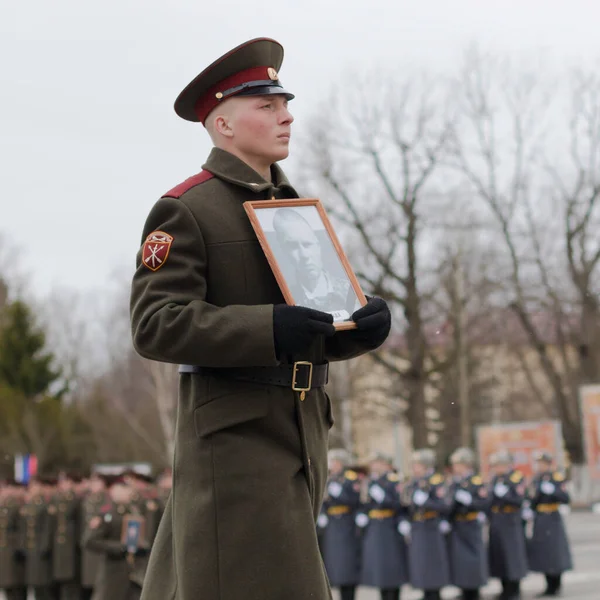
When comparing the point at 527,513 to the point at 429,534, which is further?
the point at 527,513

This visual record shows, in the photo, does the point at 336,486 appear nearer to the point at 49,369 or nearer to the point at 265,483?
the point at 265,483

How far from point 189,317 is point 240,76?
30.5 inches

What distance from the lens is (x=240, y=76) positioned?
11.8 ft

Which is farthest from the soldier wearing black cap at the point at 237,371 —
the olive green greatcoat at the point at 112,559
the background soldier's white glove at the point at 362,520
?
the background soldier's white glove at the point at 362,520

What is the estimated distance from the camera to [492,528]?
49.5ft

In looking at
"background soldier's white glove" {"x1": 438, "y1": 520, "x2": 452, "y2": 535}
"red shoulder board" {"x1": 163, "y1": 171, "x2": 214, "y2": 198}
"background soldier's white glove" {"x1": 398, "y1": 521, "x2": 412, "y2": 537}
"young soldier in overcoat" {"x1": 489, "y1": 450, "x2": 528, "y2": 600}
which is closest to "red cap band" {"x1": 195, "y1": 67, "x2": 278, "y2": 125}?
"red shoulder board" {"x1": 163, "y1": 171, "x2": 214, "y2": 198}

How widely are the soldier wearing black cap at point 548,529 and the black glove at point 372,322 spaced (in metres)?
12.2

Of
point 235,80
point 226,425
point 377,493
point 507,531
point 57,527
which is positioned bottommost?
point 507,531

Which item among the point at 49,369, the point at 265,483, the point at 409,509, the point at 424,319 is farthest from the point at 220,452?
the point at 49,369

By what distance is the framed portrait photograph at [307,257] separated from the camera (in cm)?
338

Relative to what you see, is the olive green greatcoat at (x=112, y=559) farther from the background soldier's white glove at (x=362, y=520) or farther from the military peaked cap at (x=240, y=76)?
the military peaked cap at (x=240, y=76)

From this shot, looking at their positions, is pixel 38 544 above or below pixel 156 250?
below

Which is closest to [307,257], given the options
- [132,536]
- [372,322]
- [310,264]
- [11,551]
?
[310,264]

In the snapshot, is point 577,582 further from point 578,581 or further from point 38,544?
point 38,544
